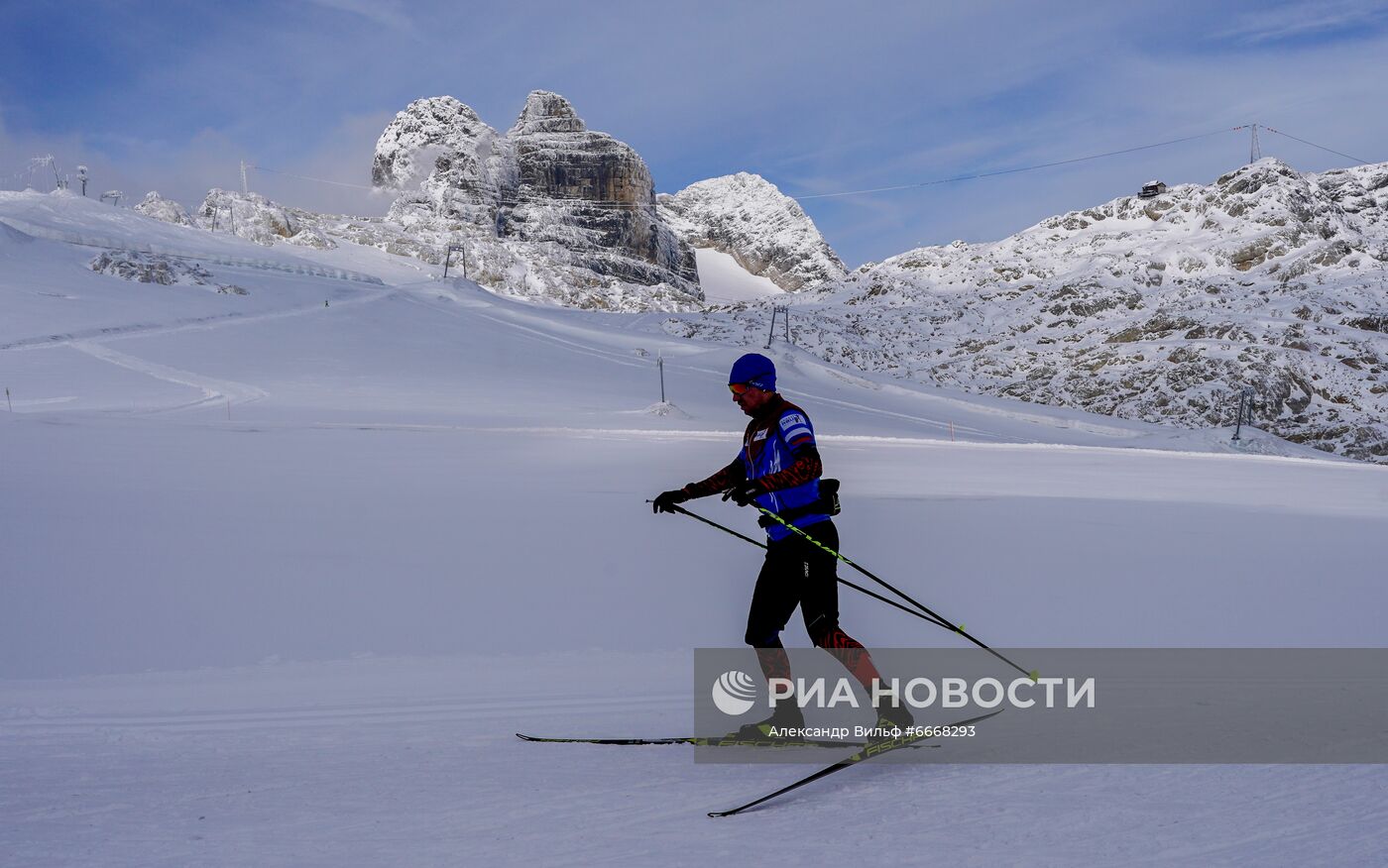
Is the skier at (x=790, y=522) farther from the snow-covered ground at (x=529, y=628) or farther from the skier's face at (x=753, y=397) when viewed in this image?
the snow-covered ground at (x=529, y=628)

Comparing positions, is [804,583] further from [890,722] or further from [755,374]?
[755,374]

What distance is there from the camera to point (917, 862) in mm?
3119

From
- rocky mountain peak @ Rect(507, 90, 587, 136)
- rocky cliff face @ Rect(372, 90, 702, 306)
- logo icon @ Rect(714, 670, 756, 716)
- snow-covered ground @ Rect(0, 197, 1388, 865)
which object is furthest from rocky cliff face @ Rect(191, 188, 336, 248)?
logo icon @ Rect(714, 670, 756, 716)

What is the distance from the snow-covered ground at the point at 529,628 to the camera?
3395mm

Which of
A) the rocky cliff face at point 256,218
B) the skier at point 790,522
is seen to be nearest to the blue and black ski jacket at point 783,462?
the skier at point 790,522

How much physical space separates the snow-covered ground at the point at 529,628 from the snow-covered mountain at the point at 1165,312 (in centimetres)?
2619

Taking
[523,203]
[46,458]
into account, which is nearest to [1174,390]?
[46,458]

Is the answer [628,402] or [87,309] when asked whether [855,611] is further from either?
[87,309]

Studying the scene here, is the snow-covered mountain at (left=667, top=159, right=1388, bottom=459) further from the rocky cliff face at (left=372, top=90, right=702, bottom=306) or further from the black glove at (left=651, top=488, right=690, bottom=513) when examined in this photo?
the rocky cliff face at (left=372, top=90, right=702, bottom=306)

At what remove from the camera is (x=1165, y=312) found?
5791 cm

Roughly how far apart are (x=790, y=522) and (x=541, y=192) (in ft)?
575

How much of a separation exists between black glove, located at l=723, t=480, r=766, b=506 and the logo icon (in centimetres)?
145

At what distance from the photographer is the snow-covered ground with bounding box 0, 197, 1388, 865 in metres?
3.39

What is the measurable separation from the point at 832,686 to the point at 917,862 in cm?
256
